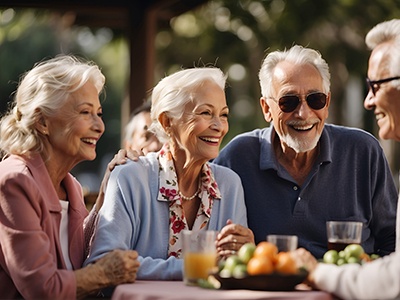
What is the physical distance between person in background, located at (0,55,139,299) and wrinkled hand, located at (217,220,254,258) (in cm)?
46

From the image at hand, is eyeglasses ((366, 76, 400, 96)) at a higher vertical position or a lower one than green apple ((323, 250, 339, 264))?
higher

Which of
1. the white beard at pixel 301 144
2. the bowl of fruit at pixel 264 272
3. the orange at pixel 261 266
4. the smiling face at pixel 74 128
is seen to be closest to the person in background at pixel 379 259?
the bowl of fruit at pixel 264 272

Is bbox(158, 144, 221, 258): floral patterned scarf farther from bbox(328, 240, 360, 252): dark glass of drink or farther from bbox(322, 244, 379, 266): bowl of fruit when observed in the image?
bbox(322, 244, 379, 266): bowl of fruit

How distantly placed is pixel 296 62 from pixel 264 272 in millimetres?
1949

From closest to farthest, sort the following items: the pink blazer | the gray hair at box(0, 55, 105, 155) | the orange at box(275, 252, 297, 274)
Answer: the orange at box(275, 252, 297, 274), the pink blazer, the gray hair at box(0, 55, 105, 155)

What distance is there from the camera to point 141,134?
6.98 meters

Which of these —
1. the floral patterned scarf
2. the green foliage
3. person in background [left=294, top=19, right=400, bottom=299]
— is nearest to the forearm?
the floral patterned scarf

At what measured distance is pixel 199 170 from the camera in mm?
4930

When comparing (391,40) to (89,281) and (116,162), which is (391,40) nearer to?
(116,162)

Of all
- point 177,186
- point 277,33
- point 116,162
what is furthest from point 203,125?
point 277,33

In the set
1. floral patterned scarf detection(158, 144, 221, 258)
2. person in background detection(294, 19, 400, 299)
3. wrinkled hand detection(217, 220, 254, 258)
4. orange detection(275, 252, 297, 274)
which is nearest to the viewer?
person in background detection(294, 19, 400, 299)

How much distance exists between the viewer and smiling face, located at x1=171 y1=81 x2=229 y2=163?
16.0 feet

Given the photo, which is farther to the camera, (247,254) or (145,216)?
(145,216)

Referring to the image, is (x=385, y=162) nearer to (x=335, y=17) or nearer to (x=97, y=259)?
(x=97, y=259)
